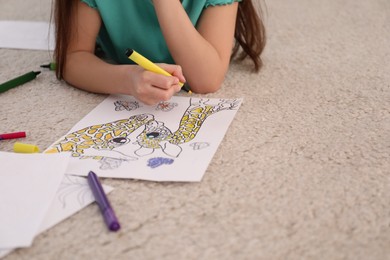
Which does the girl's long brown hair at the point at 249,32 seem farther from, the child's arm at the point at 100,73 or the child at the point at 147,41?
the child's arm at the point at 100,73

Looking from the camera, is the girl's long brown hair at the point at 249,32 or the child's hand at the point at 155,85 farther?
the girl's long brown hair at the point at 249,32

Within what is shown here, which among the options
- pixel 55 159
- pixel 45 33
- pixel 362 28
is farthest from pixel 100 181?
pixel 362 28

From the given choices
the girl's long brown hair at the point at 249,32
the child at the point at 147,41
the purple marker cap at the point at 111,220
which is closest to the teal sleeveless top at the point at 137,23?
the child at the point at 147,41

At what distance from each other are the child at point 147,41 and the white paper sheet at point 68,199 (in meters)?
0.18

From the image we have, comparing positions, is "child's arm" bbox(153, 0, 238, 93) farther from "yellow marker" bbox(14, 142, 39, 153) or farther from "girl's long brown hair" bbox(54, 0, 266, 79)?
"yellow marker" bbox(14, 142, 39, 153)

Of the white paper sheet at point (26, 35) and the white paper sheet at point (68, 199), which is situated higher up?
the white paper sheet at point (68, 199)

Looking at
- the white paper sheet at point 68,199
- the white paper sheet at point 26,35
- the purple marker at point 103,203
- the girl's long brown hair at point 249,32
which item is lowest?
the white paper sheet at point 26,35

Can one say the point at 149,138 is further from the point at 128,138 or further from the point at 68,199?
the point at 68,199

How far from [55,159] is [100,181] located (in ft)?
0.21

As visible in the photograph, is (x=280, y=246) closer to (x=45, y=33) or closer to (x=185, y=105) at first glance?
(x=185, y=105)

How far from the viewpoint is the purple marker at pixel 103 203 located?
0.45m

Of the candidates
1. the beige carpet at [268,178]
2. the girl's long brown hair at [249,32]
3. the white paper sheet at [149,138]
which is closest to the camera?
the beige carpet at [268,178]

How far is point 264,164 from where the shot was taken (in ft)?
1.80

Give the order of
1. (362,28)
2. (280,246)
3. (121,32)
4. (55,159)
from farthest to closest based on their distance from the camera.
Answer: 1. (362,28)
2. (121,32)
3. (55,159)
4. (280,246)
